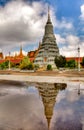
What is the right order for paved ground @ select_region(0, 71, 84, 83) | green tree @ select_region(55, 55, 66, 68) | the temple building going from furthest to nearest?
the temple building
green tree @ select_region(55, 55, 66, 68)
paved ground @ select_region(0, 71, 84, 83)

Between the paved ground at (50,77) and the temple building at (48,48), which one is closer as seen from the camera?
the paved ground at (50,77)

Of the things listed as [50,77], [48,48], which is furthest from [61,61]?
[50,77]

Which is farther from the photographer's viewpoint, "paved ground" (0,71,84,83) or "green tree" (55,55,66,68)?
"green tree" (55,55,66,68)

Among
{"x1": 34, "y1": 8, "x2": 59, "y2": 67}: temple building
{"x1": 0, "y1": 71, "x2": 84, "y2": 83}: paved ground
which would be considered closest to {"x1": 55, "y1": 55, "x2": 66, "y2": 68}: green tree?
{"x1": 34, "y1": 8, "x2": 59, "y2": 67}: temple building

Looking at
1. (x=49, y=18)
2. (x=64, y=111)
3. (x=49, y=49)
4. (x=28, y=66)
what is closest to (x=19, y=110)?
(x=64, y=111)

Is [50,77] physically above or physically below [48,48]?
below

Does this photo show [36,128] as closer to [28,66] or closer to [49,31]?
[28,66]

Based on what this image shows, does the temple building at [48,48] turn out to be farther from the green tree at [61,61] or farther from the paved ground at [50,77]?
the paved ground at [50,77]

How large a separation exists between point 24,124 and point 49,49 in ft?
285

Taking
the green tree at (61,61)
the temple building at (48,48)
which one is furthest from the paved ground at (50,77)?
the temple building at (48,48)

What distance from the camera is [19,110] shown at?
10.9 m

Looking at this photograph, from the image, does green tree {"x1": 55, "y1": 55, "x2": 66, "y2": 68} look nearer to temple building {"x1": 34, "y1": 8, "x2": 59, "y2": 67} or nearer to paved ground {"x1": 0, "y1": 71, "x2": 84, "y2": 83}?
temple building {"x1": 34, "y1": 8, "x2": 59, "y2": 67}

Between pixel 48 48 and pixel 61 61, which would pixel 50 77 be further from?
pixel 48 48

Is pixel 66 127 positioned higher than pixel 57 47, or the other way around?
pixel 57 47
